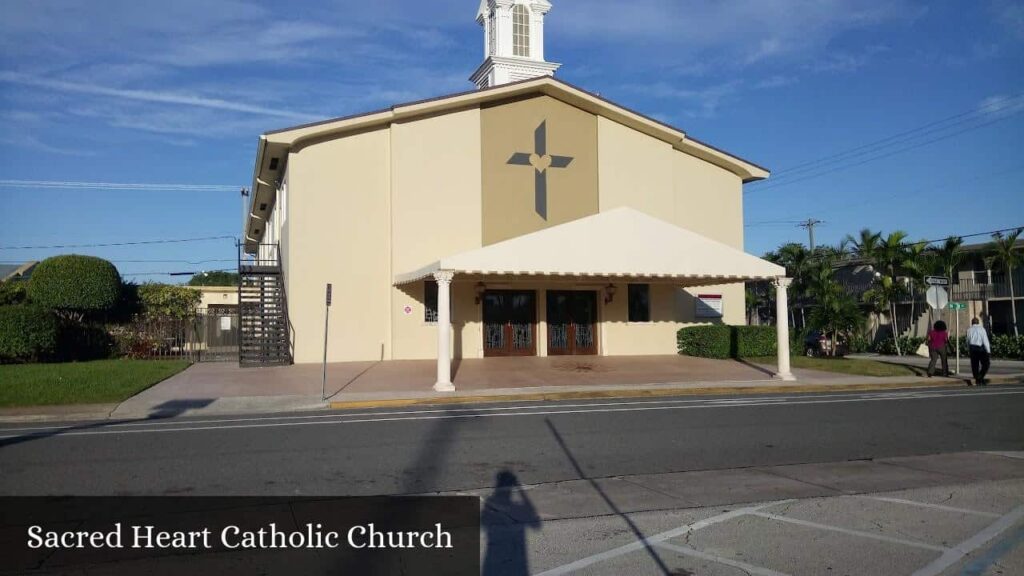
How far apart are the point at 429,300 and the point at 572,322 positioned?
522 cm

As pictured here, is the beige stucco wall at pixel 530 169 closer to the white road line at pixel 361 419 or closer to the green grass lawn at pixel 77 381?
the green grass lawn at pixel 77 381

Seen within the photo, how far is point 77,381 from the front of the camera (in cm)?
1897

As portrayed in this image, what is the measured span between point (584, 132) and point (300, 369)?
1258cm

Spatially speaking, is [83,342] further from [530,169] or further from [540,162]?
[540,162]

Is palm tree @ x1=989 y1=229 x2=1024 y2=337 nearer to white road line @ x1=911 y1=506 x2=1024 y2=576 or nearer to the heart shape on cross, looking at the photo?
the heart shape on cross

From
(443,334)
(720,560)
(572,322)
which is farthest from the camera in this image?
(572,322)

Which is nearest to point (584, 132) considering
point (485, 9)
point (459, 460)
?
point (485, 9)

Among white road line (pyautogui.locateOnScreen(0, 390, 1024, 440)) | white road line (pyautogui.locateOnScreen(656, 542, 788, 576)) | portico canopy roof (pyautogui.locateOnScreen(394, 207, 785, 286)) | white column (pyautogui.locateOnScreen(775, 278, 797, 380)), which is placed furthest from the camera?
white column (pyautogui.locateOnScreen(775, 278, 797, 380))

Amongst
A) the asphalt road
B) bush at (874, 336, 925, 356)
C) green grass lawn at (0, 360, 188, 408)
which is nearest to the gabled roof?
green grass lawn at (0, 360, 188, 408)

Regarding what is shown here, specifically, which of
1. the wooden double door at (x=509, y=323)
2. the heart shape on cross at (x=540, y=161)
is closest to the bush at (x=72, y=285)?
the wooden double door at (x=509, y=323)

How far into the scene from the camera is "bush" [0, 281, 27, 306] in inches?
1100

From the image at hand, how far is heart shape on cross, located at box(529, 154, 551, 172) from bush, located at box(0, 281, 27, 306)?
18.3m

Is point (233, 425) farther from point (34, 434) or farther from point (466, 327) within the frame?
point (466, 327)

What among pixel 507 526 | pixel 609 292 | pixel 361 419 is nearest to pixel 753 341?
pixel 609 292
